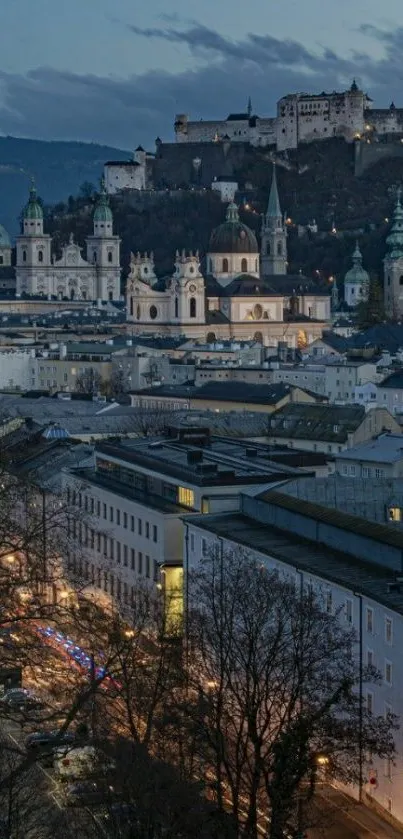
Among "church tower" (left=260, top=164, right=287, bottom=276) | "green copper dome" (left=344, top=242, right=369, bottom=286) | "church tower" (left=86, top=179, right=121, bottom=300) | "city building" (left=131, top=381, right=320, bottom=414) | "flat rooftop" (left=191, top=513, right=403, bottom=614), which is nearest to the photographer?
"flat rooftop" (left=191, top=513, right=403, bottom=614)

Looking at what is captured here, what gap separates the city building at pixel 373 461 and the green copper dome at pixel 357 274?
4045 inches

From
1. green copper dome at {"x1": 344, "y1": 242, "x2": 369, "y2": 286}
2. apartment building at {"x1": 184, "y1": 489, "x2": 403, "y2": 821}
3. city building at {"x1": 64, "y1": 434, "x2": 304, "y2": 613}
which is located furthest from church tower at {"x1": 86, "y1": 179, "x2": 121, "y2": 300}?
apartment building at {"x1": 184, "y1": 489, "x2": 403, "y2": 821}

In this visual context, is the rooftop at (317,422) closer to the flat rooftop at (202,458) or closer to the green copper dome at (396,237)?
the flat rooftop at (202,458)

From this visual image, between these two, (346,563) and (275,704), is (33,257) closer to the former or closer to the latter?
(346,563)

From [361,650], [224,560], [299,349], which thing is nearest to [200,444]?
[224,560]

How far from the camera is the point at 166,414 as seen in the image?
8175 cm

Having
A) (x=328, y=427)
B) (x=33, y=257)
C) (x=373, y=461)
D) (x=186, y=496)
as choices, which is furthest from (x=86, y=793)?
(x=33, y=257)

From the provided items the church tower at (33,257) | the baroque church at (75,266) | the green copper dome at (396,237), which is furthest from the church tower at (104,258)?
the green copper dome at (396,237)

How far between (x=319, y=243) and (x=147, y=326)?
42.8 meters

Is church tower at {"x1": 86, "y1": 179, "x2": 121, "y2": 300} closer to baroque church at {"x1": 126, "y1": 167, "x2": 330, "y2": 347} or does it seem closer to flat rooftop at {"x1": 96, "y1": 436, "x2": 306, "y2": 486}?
baroque church at {"x1": 126, "y1": 167, "x2": 330, "y2": 347}

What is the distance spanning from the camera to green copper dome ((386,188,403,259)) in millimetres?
167500

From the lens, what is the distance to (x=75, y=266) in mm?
Result: 183375

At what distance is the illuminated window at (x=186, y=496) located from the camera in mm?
49188

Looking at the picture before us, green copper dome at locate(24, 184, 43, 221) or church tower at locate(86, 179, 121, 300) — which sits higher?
green copper dome at locate(24, 184, 43, 221)
